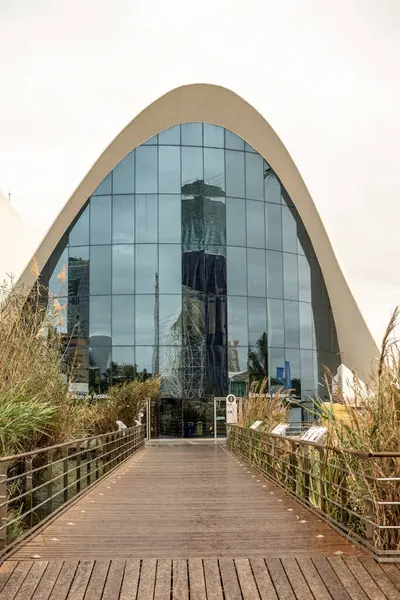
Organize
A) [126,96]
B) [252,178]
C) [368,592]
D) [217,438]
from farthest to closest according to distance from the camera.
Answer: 1. [126,96]
2. [252,178]
3. [217,438]
4. [368,592]

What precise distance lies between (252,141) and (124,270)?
21.7 feet

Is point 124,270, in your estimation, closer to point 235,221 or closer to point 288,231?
point 235,221

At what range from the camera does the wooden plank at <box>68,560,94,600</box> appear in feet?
12.7

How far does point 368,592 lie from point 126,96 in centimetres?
2716

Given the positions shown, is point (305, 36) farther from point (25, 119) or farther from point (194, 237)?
point (25, 119)

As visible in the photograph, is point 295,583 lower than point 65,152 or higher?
lower

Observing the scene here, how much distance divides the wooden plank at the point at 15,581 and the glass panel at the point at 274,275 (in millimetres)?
21255

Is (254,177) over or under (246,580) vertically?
over

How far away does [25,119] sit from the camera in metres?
36.1

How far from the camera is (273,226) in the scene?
25891 millimetres

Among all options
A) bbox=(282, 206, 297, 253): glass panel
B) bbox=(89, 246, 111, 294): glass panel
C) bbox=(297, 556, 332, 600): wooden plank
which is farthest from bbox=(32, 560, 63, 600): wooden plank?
bbox=(282, 206, 297, 253): glass panel

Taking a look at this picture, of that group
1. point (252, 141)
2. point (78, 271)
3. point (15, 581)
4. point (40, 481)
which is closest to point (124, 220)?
point (78, 271)

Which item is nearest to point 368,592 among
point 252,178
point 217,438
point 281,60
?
point 217,438

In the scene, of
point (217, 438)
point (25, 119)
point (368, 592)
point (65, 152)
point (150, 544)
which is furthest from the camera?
point (25, 119)
